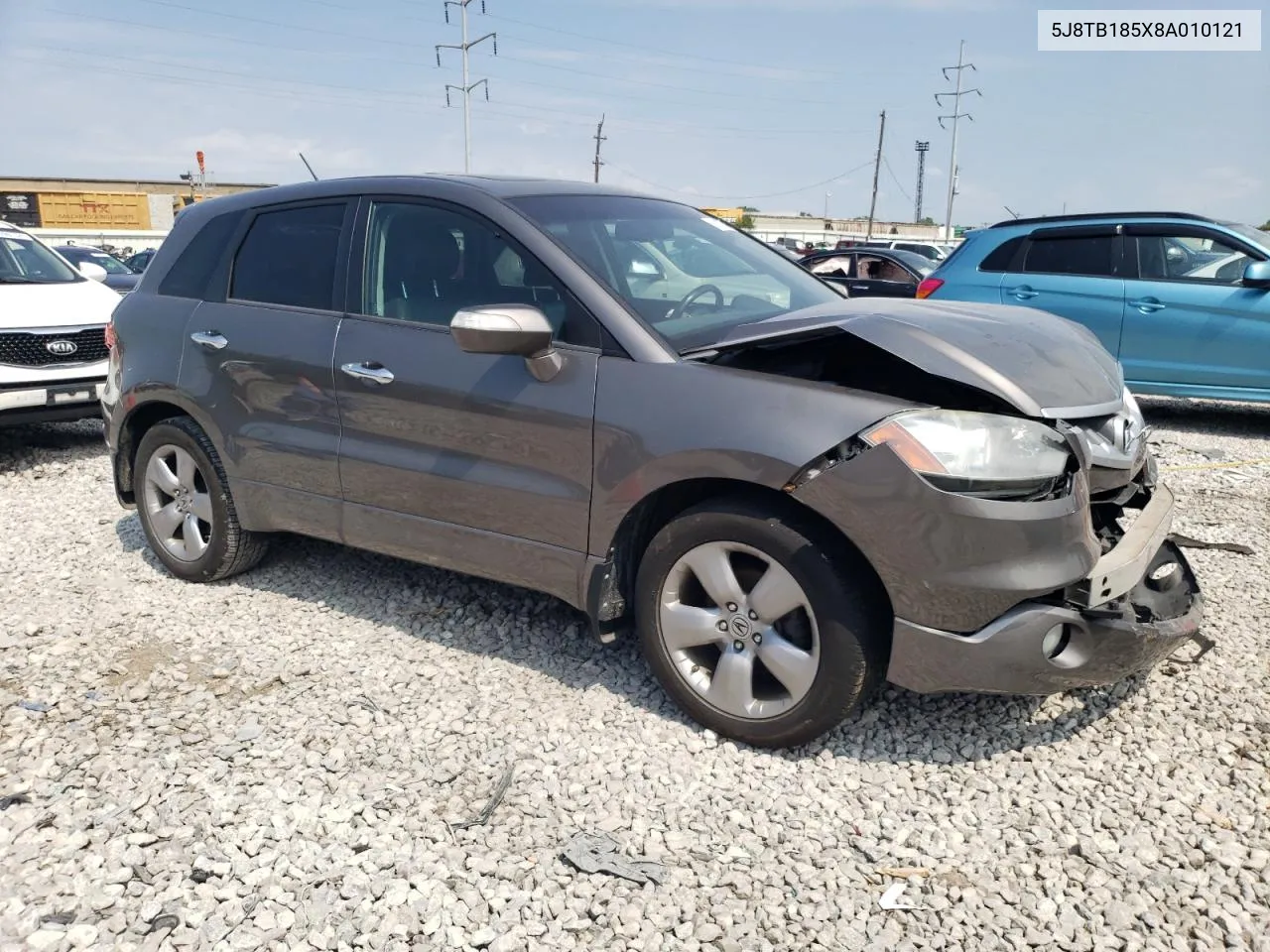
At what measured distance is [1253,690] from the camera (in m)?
3.44

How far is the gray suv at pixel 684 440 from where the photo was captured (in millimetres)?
2754

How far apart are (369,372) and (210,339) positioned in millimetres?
1006

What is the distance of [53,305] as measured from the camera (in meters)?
7.44

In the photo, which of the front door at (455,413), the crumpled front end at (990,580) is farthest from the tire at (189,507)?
the crumpled front end at (990,580)

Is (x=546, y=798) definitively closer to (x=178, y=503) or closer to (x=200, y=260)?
(x=178, y=503)

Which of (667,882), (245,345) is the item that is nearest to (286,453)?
(245,345)

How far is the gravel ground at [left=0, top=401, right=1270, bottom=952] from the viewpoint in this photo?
95.7 inches

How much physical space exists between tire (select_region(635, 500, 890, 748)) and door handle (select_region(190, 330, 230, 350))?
7.29ft

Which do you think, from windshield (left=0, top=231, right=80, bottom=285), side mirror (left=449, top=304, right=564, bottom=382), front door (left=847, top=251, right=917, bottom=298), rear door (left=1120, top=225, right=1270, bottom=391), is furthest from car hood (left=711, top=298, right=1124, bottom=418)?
front door (left=847, top=251, right=917, bottom=298)

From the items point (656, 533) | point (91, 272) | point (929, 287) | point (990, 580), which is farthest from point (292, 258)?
point (929, 287)

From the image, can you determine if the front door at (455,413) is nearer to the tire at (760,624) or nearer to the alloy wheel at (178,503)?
the tire at (760,624)

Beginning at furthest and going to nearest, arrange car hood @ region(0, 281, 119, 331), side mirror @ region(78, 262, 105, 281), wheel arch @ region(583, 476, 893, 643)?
side mirror @ region(78, 262, 105, 281), car hood @ region(0, 281, 119, 331), wheel arch @ region(583, 476, 893, 643)

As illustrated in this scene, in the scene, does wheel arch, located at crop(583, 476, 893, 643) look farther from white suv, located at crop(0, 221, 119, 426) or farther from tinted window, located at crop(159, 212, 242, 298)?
white suv, located at crop(0, 221, 119, 426)

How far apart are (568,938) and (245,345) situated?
2.84 m
